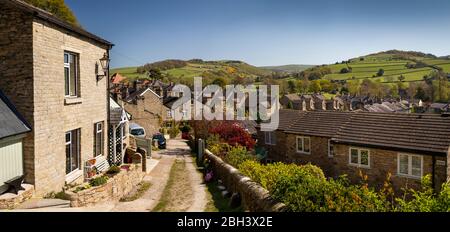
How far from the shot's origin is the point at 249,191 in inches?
426

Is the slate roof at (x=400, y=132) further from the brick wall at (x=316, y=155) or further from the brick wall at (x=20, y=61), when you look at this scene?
the brick wall at (x=20, y=61)

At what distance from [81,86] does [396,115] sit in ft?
62.6

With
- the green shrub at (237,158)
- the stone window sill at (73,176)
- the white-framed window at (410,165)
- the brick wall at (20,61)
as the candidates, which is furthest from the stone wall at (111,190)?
the white-framed window at (410,165)

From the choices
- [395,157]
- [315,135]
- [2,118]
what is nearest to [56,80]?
[2,118]

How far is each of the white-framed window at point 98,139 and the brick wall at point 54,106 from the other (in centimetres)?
122

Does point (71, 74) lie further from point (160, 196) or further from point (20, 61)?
point (160, 196)

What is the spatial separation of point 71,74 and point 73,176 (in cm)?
375

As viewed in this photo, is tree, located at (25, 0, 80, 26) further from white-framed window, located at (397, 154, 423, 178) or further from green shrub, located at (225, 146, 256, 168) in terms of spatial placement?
white-framed window, located at (397, 154, 423, 178)

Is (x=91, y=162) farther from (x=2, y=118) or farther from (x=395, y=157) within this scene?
(x=395, y=157)

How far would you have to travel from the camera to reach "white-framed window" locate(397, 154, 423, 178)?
19745mm

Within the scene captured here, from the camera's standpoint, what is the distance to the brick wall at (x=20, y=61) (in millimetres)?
10633

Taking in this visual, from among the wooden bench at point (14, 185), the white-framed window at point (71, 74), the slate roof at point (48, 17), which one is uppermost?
the slate roof at point (48, 17)

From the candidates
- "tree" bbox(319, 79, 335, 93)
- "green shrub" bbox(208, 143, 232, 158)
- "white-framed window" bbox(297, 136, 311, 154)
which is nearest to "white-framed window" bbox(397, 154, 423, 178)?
"white-framed window" bbox(297, 136, 311, 154)

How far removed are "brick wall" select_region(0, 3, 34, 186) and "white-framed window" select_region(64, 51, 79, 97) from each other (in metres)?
2.51
